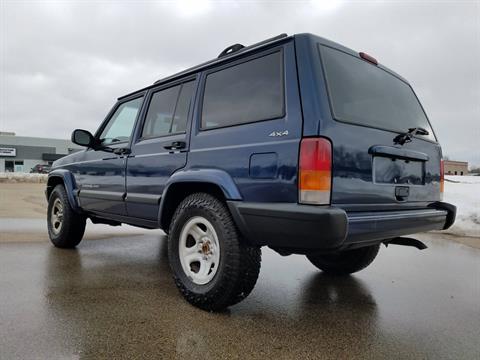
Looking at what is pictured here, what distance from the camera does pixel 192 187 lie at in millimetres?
3137

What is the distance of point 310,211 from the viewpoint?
2.28 meters

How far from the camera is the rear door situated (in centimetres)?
247

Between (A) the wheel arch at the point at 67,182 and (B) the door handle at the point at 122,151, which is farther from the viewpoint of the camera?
(A) the wheel arch at the point at 67,182

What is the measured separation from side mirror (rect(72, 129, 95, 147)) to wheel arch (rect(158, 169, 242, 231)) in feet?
5.91

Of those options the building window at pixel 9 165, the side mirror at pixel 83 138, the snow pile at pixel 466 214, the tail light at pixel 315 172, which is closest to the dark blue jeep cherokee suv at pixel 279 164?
the tail light at pixel 315 172

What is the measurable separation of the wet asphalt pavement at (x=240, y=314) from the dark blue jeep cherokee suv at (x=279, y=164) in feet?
1.12

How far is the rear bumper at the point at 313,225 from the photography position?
2.26 m

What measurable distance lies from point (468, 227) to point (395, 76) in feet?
17.4

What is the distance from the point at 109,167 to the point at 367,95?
283 cm

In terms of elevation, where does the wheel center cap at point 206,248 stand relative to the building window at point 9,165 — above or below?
below

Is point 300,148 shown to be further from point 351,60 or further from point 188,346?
point 188,346

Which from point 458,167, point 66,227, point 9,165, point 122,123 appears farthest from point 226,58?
point 9,165

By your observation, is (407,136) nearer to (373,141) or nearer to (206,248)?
(373,141)

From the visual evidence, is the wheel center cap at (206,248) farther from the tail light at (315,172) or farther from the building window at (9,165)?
the building window at (9,165)
